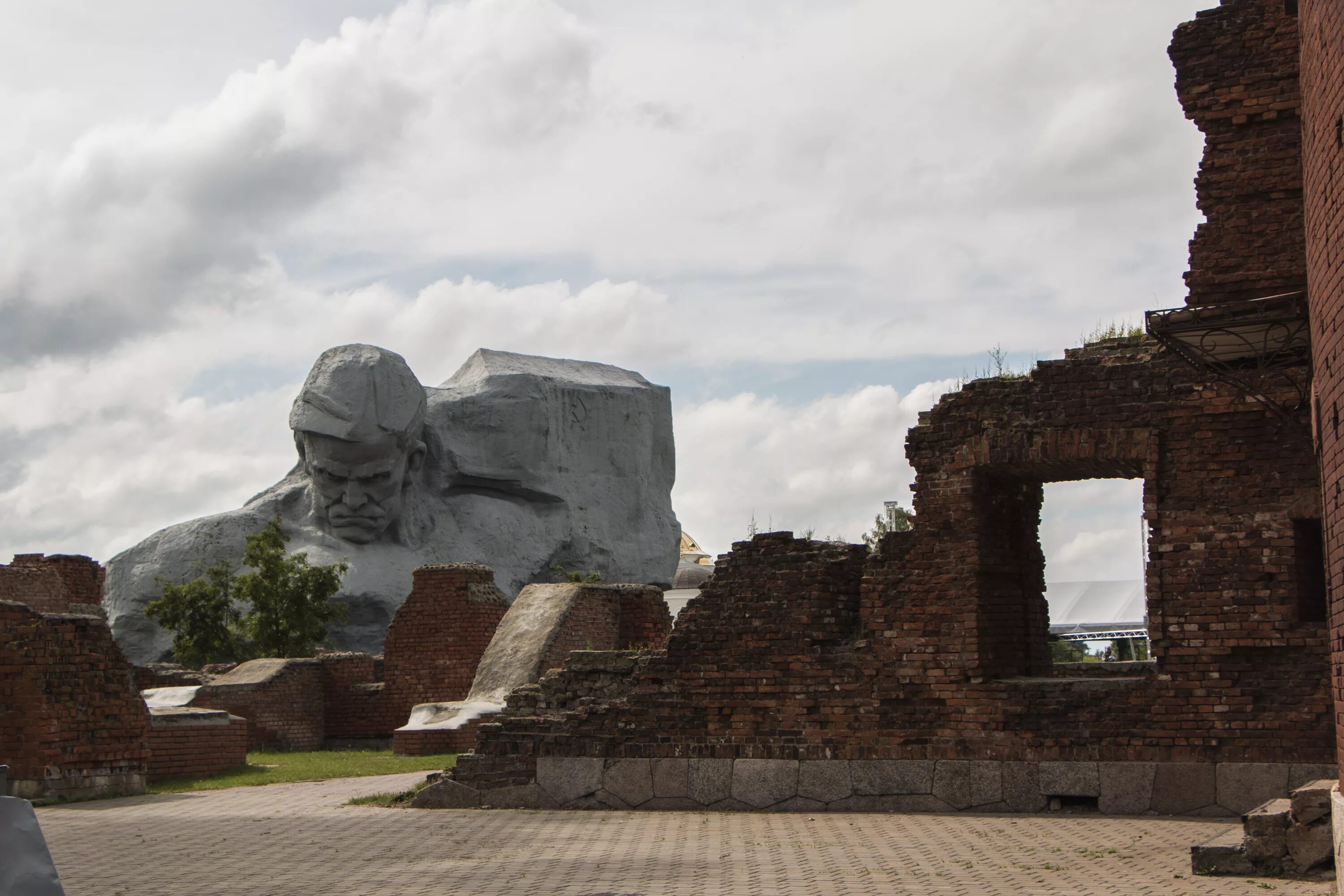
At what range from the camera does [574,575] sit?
4166cm

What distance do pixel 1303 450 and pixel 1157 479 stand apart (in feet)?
3.59

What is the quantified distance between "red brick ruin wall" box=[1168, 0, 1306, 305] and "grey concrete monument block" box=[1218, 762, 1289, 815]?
360 cm

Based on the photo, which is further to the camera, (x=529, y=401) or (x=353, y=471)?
(x=529, y=401)

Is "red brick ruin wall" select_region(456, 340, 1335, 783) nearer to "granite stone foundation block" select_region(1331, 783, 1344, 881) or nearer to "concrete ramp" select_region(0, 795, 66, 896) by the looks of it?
"granite stone foundation block" select_region(1331, 783, 1344, 881)

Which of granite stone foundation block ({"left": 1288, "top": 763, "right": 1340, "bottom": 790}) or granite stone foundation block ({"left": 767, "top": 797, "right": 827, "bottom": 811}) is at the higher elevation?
granite stone foundation block ({"left": 1288, "top": 763, "right": 1340, "bottom": 790})

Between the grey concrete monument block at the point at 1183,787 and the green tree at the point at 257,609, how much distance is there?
86.3 feet

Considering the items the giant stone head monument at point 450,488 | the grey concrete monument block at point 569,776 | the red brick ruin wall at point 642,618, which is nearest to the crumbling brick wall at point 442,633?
the red brick ruin wall at point 642,618

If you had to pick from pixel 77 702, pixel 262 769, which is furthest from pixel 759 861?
pixel 262 769

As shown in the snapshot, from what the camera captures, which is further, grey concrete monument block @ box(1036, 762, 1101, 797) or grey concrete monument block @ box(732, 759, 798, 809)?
grey concrete monument block @ box(732, 759, 798, 809)

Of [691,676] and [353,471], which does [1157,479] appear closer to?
[691,676]

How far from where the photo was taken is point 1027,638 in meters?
12.2

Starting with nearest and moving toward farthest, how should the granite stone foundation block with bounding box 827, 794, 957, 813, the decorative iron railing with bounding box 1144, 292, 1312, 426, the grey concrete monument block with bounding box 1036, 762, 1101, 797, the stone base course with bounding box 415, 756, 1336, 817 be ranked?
the decorative iron railing with bounding box 1144, 292, 1312, 426
the stone base course with bounding box 415, 756, 1336, 817
the grey concrete monument block with bounding box 1036, 762, 1101, 797
the granite stone foundation block with bounding box 827, 794, 957, 813

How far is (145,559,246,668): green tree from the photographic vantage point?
34375 mm

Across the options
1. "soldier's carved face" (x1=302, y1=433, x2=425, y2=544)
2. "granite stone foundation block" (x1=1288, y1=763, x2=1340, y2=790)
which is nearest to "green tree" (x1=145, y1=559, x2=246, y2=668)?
"soldier's carved face" (x1=302, y1=433, x2=425, y2=544)
